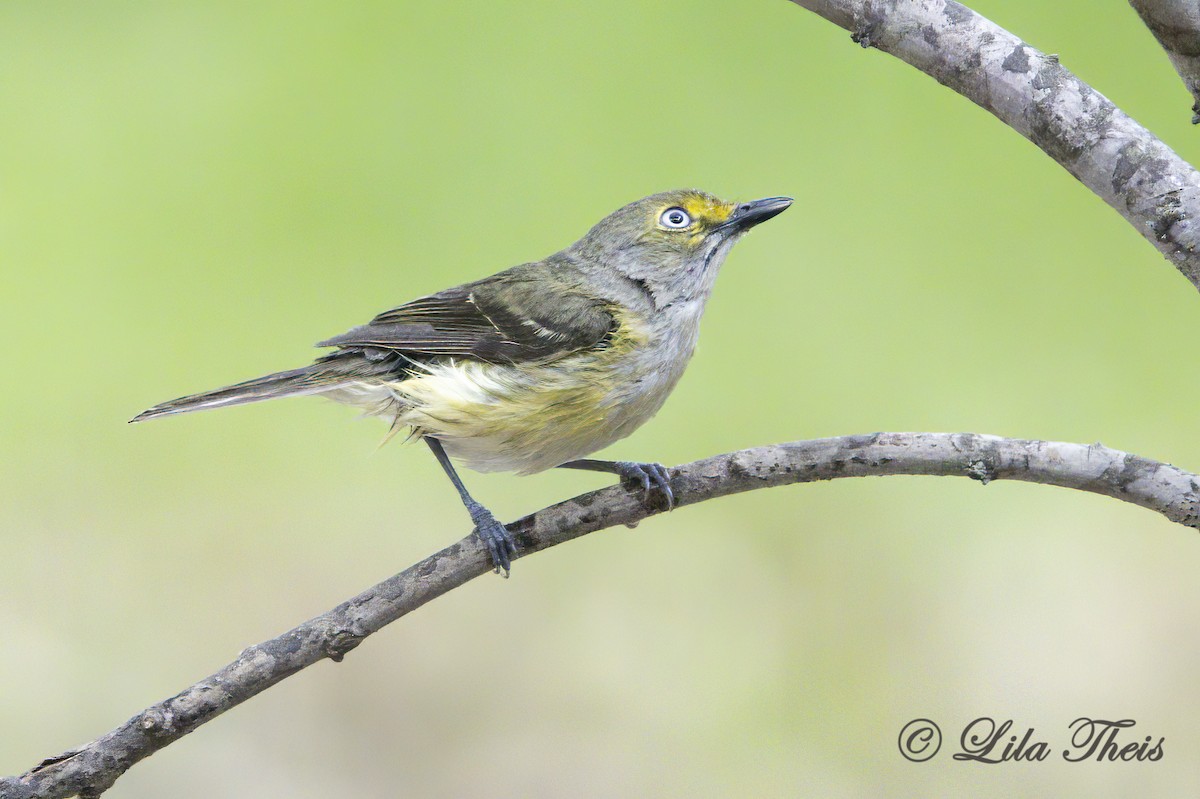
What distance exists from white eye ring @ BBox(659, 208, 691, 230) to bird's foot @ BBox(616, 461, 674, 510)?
35.3 inches

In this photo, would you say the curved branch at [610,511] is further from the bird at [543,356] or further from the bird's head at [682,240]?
the bird's head at [682,240]

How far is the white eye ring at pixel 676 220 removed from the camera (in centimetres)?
346

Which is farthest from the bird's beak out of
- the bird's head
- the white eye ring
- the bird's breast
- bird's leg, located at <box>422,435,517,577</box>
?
bird's leg, located at <box>422,435,517,577</box>

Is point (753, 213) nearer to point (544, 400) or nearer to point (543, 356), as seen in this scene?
point (543, 356)

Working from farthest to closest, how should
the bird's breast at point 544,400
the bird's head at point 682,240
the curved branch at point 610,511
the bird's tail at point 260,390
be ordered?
the bird's head at point 682,240 → the bird's breast at point 544,400 → the bird's tail at point 260,390 → the curved branch at point 610,511

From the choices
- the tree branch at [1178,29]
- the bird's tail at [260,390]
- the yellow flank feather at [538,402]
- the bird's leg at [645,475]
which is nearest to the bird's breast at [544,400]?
the yellow flank feather at [538,402]

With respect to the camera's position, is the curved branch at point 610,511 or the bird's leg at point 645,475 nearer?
the curved branch at point 610,511

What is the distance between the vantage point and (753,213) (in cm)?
336

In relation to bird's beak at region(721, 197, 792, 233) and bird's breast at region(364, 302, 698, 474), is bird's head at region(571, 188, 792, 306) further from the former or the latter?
bird's breast at region(364, 302, 698, 474)

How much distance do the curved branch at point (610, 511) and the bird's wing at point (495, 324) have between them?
69 cm

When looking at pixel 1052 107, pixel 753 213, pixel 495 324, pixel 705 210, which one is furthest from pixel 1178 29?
pixel 495 324

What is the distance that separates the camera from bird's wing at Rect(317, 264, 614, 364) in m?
3.20

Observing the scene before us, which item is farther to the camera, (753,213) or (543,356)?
(753,213)

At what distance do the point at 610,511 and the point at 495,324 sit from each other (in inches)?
36.9
